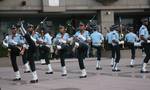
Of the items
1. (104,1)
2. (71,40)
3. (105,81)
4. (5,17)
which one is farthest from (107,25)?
(105,81)

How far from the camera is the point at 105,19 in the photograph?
36562 mm

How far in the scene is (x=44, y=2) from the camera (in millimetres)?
34375

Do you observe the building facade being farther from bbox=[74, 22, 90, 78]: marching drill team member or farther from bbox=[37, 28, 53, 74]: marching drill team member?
bbox=[74, 22, 90, 78]: marching drill team member

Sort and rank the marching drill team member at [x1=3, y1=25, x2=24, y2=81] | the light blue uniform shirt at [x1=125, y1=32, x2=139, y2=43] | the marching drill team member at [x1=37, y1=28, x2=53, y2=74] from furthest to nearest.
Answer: the light blue uniform shirt at [x1=125, y1=32, x2=139, y2=43] < the marching drill team member at [x1=37, y1=28, x2=53, y2=74] < the marching drill team member at [x1=3, y1=25, x2=24, y2=81]

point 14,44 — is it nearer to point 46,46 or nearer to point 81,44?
point 81,44

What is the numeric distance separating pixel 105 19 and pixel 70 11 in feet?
9.06

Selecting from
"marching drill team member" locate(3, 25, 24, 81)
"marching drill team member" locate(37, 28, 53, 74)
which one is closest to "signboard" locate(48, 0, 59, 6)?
"marching drill team member" locate(37, 28, 53, 74)

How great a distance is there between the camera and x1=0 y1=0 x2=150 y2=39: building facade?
34.3 meters

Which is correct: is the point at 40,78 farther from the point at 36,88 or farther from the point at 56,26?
the point at 56,26

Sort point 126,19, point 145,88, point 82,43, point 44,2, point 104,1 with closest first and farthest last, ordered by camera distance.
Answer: point 145,88
point 82,43
point 44,2
point 104,1
point 126,19

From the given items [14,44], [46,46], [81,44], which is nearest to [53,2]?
[46,46]

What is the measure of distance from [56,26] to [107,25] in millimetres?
4043

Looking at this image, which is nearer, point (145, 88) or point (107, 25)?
point (145, 88)

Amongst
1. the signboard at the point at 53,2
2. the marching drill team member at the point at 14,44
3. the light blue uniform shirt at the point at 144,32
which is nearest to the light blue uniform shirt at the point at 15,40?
the marching drill team member at the point at 14,44
